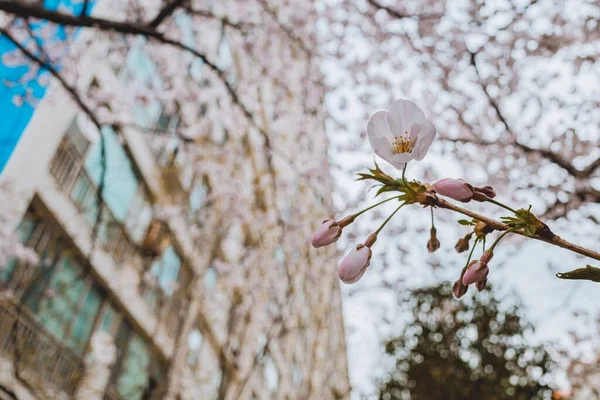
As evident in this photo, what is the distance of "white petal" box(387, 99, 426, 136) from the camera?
47.3 inches

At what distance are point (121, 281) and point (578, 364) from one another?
797 centimetres

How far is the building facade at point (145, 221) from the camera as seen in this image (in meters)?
6.87

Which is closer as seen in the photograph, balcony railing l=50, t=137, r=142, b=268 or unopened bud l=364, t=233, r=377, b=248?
unopened bud l=364, t=233, r=377, b=248

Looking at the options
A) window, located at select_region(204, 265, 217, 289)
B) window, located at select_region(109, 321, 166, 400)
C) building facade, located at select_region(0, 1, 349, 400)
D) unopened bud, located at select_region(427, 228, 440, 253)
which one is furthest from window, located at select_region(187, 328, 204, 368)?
unopened bud, located at select_region(427, 228, 440, 253)

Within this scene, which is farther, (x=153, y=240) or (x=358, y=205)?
(x=153, y=240)

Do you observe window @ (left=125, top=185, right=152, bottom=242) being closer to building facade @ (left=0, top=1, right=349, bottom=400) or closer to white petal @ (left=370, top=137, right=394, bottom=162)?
building facade @ (left=0, top=1, right=349, bottom=400)

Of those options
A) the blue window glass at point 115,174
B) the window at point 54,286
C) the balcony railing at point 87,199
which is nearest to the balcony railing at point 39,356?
the window at point 54,286

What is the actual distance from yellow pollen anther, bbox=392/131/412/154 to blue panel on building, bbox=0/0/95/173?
5654mm

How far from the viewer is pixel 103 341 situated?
8539 millimetres

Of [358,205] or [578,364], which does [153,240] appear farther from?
[578,364]

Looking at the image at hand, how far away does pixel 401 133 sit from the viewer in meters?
1.22

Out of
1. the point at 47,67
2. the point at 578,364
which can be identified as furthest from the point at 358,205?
the point at 47,67

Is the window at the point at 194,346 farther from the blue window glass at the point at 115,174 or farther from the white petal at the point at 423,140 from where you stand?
the white petal at the point at 423,140

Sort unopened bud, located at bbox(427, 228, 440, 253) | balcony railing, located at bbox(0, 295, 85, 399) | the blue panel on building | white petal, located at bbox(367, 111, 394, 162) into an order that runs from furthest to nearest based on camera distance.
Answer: balcony railing, located at bbox(0, 295, 85, 399), the blue panel on building, unopened bud, located at bbox(427, 228, 440, 253), white petal, located at bbox(367, 111, 394, 162)
